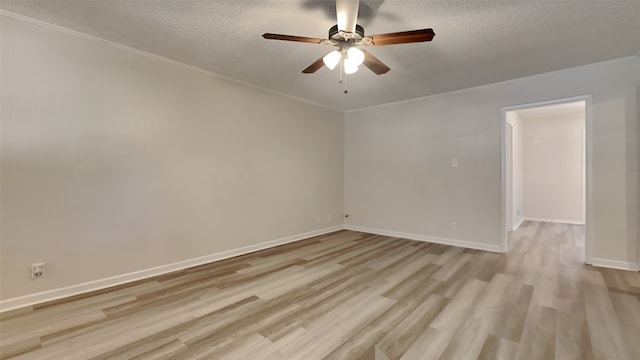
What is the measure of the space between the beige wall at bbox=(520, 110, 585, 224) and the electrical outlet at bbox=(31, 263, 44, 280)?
28.2ft

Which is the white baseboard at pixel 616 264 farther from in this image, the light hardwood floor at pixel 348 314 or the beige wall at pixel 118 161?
the beige wall at pixel 118 161

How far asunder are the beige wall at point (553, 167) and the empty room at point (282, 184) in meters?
2.15

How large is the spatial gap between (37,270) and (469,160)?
5274 mm

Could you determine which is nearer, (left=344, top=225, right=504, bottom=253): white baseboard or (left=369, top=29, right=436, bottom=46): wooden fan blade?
(left=369, top=29, right=436, bottom=46): wooden fan blade

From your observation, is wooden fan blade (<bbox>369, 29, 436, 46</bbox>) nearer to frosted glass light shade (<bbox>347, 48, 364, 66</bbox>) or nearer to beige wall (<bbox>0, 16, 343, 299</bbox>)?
frosted glass light shade (<bbox>347, 48, 364, 66</bbox>)

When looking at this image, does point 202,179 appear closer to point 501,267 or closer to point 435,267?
point 435,267

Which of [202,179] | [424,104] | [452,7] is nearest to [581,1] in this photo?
[452,7]

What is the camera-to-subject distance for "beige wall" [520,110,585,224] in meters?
6.12

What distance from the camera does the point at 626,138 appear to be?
3.22 m

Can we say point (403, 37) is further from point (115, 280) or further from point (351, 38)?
point (115, 280)

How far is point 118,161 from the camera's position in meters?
2.84

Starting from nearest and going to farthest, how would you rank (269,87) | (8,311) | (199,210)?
(8,311)
(199,210)
(269,87)

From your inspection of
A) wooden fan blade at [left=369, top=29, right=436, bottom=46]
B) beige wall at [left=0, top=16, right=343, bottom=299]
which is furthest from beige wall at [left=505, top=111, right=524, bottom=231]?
beige wall at [left=0, top=16, right=343, bottom=299]

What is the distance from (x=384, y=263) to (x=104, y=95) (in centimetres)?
363
